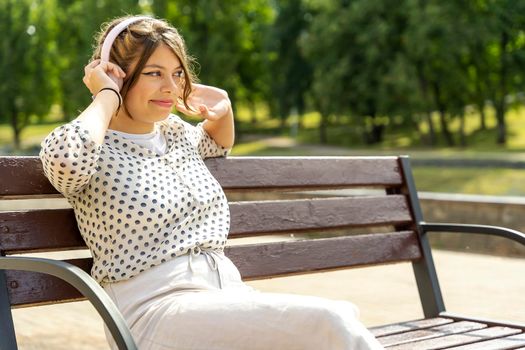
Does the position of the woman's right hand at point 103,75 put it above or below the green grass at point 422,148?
above

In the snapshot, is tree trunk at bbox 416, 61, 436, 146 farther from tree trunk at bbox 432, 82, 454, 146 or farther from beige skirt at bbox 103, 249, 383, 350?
beige skirt at bbox 103, 249, 383, 350

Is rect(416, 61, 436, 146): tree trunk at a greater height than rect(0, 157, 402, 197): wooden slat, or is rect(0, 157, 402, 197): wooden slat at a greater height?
rect(0, 157, 402, 197): wooden slat

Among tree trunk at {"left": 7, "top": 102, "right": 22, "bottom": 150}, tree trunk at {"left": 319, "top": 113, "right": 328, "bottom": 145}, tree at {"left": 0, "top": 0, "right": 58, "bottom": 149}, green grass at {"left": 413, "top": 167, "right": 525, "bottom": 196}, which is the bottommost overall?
tree trunk at {"left": 319, "top": 113, "right": 328, "bottom": 145}

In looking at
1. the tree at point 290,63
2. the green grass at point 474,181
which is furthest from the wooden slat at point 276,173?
the tree at point 290,63

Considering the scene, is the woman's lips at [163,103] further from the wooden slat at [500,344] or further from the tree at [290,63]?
the tree at [290,63]

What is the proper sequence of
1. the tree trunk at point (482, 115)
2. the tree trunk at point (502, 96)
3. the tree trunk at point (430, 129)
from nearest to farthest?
the tree trunk at point (502, 96)
the tree trunk at point (430, 129)
the tree trunk at point (482, 115)

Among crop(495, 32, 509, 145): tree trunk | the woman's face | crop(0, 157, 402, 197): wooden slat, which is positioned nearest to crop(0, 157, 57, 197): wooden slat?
crop(0, 157, 402, 197): wooden slat

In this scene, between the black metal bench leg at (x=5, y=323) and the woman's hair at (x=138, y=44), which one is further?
the woman's hair at (x=138, y=44)

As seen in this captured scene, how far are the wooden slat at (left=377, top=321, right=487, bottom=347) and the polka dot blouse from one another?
31.3 inches

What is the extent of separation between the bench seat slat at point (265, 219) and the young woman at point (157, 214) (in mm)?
110

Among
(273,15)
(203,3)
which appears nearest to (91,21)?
(203,3)

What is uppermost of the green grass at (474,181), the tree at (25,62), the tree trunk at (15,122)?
the tree at (25,62)

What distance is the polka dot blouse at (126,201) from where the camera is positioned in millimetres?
2730

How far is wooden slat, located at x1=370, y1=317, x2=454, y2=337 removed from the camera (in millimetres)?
3522
